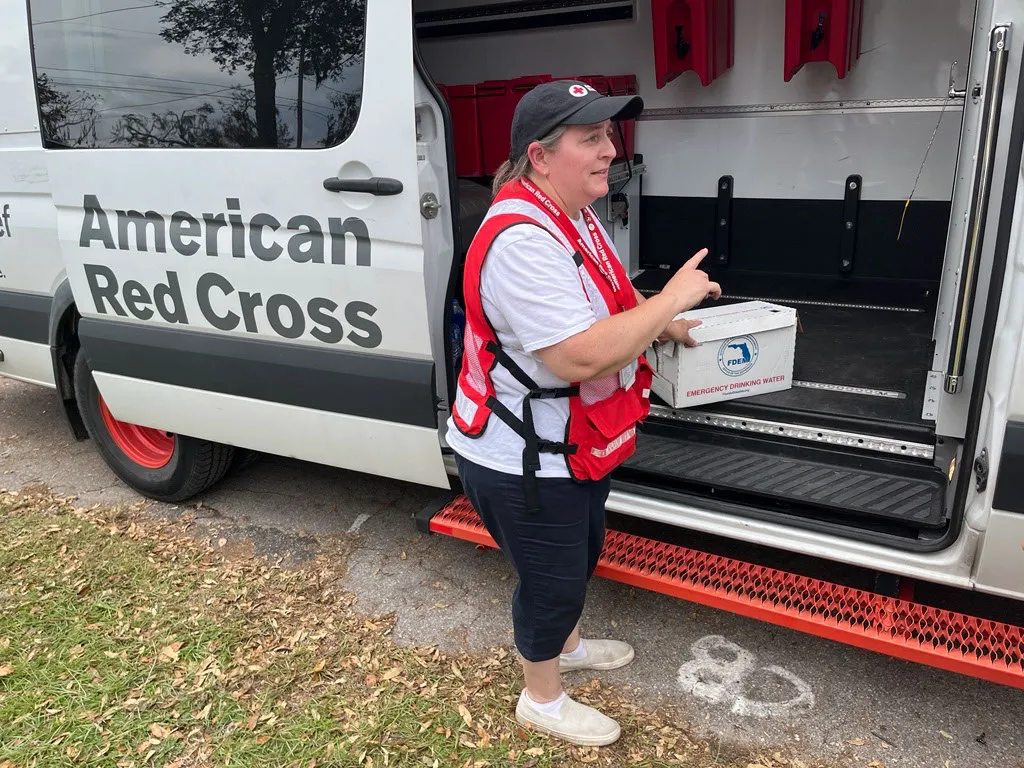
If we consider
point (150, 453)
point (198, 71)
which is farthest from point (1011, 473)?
point (150, 453)

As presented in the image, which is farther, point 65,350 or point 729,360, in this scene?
point 65,350

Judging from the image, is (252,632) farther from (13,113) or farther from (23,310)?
(13,113)

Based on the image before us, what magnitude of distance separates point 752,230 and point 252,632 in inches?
129

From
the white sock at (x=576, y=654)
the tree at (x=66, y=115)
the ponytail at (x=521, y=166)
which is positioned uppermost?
the tree at (x=66, y=115)

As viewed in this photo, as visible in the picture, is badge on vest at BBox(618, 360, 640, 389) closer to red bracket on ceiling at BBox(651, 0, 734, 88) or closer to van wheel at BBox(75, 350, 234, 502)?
van wheel at BBox(75, 350, 234, 502)

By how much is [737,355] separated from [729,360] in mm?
39

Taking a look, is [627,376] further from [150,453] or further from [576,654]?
[150,453]

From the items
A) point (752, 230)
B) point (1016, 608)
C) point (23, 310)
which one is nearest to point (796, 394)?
point (1016, 608)

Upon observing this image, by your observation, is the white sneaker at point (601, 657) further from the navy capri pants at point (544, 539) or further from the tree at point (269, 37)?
the tree at point (269, 37)

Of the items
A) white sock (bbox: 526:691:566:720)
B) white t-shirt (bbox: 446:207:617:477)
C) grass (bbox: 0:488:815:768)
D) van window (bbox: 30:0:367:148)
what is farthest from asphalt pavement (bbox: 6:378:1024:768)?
van window (bbox: 30:0:367:148)

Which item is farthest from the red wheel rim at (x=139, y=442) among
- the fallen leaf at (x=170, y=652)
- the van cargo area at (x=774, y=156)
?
the van cargo area at (x=774, y=156)

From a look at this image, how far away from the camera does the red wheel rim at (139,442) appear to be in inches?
149

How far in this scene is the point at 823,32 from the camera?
3.93 m

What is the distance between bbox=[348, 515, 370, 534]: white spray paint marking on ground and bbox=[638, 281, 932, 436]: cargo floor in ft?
5.19
